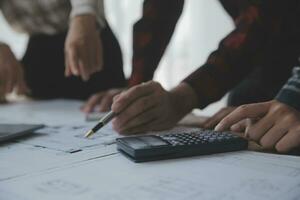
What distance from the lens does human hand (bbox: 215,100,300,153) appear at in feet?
1.65

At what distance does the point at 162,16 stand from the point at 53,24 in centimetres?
46

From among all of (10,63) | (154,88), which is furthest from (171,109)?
(10,63)

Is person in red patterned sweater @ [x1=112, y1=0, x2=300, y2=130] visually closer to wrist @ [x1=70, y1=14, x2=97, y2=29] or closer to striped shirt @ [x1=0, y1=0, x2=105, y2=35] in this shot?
wrist @ [x1=70, y1=14, x2=97, y2=29]

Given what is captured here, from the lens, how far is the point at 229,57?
30.3 inches

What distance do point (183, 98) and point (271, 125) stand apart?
25 centimetres

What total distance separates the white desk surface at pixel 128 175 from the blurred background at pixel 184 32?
1744 millimetres

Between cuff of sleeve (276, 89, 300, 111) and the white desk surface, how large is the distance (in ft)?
0.41

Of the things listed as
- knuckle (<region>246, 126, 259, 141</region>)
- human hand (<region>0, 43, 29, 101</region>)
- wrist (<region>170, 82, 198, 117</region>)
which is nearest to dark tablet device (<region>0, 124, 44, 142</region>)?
wrist (<region>170, 82, 198, 117</region>)

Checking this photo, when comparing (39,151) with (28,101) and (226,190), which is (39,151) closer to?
(226,190)

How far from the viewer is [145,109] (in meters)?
0.68

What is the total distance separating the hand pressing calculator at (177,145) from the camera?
0.47 meters

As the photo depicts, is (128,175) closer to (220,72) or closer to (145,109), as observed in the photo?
(145,109)

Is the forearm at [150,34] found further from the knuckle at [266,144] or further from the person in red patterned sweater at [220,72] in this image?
the knuckle at [266,144]

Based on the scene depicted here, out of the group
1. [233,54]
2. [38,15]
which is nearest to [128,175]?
[233,54]
